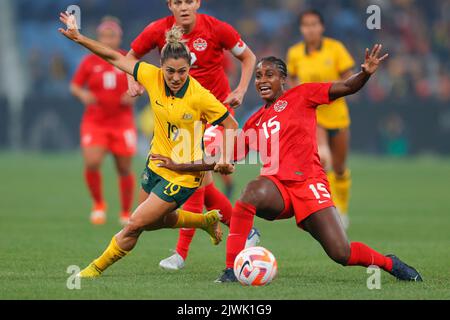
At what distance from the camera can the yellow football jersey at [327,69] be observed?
13289 mm

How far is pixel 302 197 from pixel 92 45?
6.95 ft

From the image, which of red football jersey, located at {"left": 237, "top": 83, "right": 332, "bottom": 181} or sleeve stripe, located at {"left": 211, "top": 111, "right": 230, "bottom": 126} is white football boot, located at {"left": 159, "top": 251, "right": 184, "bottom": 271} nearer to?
red football jersey, located at {"left": 237, "top": 83, "right": 332, "bottom": 181}

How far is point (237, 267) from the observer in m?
7.87

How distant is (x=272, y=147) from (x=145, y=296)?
6.03 feet

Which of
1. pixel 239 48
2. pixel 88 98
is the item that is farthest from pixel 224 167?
pixel 88 98

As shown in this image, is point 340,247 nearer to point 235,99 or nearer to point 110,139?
point 235,99

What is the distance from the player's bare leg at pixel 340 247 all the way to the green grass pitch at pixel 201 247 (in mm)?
139

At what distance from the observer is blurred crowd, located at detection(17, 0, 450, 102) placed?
28125 mm

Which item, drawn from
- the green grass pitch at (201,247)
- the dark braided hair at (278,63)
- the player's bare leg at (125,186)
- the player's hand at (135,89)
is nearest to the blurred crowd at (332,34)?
the green grass pitch at (201,247)

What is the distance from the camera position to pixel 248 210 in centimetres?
809

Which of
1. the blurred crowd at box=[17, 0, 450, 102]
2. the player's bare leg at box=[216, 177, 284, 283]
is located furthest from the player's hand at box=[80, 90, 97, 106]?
the blurred crowd at box=[17, 0, 450, 102]

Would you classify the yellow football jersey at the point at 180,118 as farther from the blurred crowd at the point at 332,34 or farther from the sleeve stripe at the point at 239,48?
the blurred crowd at the point at 332,34

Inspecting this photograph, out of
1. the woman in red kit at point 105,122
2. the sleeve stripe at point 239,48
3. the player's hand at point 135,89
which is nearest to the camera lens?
the player's hand at point 135,89
